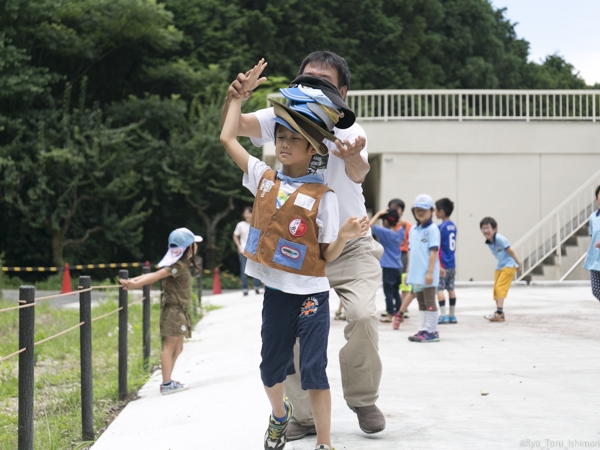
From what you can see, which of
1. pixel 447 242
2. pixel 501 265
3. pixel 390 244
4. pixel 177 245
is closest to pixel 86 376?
pixel 177 245

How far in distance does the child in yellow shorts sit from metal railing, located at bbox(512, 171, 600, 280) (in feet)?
27.8

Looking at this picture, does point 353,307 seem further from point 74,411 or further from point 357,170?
point 74,411

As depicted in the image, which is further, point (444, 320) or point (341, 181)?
point (444, 320)

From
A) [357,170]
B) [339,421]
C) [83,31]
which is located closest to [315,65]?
[357,170]

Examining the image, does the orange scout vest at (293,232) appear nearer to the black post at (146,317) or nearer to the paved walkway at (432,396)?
the paved walkway at (432,396)

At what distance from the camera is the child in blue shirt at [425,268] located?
8844 millimetres

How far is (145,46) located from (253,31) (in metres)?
5.11

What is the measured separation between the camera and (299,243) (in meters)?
4.09

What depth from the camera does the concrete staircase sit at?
765 inches

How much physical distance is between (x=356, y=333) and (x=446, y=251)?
6398 millimetres

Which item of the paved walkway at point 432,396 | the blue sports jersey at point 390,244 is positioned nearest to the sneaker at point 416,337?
the paved walkway at point 432,396

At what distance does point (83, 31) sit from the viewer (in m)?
28.3

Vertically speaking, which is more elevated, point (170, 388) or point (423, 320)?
point (423, 320)

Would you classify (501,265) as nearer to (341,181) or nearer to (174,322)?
(174,322)
